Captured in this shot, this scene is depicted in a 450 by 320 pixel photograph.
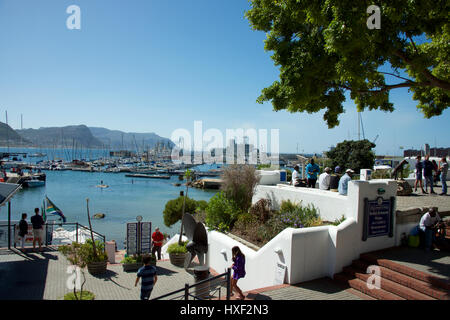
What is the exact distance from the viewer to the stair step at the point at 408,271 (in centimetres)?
658

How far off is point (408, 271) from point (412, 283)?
1.40ft

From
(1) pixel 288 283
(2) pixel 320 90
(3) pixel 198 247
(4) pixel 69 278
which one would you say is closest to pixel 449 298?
(1) pixel 288 283

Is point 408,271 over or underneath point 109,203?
over

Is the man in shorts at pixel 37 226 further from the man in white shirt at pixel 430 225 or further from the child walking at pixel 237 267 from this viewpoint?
the man in white shirt at pixel 430 225

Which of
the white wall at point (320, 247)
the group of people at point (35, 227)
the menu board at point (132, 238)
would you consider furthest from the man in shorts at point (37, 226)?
the white wall at point (320, 247)

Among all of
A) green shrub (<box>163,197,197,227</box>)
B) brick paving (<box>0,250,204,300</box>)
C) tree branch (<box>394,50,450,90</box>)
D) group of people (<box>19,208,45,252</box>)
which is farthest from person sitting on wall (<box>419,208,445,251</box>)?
green shrub (<box>163,197,197,227</box>)

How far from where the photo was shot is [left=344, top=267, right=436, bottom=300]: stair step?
650 cm

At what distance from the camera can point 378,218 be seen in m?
8.78

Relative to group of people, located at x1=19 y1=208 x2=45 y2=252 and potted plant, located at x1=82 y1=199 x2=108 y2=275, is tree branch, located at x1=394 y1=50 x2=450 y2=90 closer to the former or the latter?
potted plant, located at x1=82 y1=199 x2=108 y2=275

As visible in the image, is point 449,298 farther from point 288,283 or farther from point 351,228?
point 288,283

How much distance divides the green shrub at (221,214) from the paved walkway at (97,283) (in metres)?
2.30

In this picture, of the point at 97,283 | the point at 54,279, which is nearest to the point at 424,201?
the point at 97,283

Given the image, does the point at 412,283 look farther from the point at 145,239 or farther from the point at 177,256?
the point at 145,239

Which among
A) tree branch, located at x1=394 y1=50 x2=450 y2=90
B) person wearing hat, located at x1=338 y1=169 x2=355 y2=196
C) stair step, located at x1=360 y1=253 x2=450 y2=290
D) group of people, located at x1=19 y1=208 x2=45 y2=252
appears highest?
tree branch, located at x1=394 y1=50 x2=450 y2=90
